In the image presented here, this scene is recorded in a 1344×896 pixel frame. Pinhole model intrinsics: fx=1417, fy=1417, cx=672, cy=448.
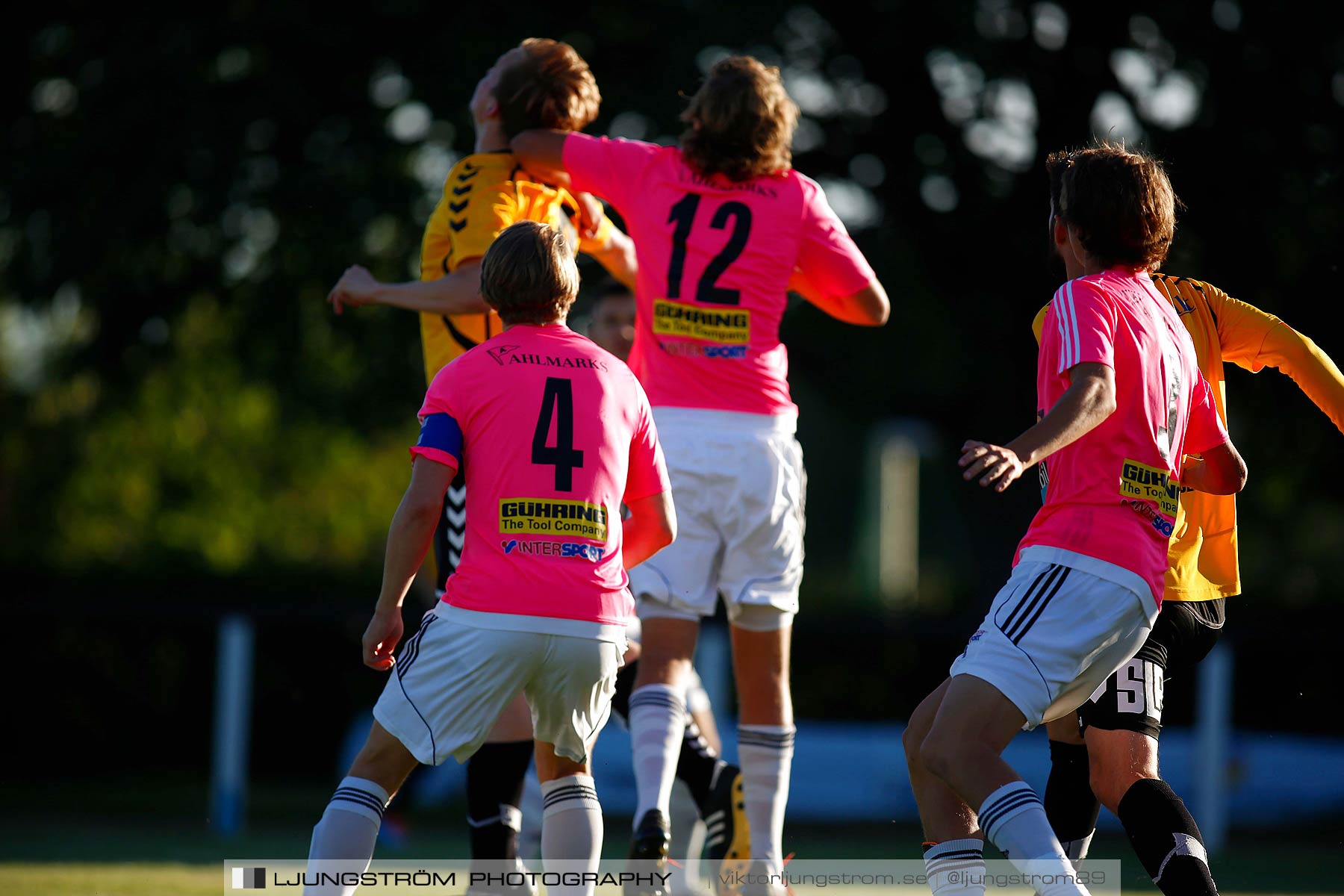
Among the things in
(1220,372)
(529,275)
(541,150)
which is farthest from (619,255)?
(1220,372)

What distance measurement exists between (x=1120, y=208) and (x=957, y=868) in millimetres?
1635

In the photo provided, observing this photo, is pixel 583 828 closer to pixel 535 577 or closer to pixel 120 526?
pixel 535 577

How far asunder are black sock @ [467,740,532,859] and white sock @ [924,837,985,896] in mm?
1352

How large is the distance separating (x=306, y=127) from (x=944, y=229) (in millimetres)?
4749

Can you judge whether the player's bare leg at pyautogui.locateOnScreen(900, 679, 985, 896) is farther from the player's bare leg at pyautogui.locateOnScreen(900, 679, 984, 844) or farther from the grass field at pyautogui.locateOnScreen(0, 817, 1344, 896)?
A: the grass field at pyautogui.locateOnScreen(0, 817, 1344, 896)

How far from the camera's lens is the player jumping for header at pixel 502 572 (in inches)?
131

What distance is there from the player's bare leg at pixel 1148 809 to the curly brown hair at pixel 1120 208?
1.20 m

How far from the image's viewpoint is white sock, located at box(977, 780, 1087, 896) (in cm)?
306

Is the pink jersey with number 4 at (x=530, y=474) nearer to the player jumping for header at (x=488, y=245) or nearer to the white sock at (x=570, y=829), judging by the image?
the white sock at (x=570, y=829)

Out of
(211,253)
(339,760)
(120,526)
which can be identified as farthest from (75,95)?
(120,526)

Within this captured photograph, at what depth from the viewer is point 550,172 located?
450cm

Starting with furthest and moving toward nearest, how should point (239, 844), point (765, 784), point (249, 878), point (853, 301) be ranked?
point (239, 844)
point (249, 878)
point (853, 301)
point (765, 784)

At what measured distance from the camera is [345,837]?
332 cm

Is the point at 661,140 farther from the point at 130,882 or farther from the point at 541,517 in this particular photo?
the point at 541,517
